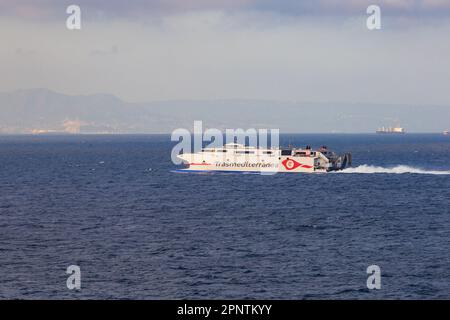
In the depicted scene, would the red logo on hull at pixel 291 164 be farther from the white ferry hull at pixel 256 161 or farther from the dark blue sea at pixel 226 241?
the dark blue sea at pixel 226 241

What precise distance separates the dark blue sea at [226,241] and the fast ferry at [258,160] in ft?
88.8

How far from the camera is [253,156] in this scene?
557 feet

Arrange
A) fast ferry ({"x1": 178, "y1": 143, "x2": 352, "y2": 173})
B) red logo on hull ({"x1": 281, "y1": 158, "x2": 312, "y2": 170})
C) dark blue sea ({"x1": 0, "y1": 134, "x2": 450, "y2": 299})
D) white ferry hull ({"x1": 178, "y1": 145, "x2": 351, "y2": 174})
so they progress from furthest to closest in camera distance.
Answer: red logo on hull ({"x1": 281, "y1": 158, "x2": 312, "y2": 170})
white ferry hull ({"x1": 178, "y1": 145, "x2": 351, "y2": 174})
fast ferry ({"x1": 178, "y1": 143, "x2": 352, "y2": 173})
dark blue sea ({"x1": 0, "y1": 134, "x2": 450, "y2": 299})

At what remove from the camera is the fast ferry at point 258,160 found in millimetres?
168750

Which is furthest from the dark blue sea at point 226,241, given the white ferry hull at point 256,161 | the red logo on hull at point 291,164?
the red logo on hull at point 291,164

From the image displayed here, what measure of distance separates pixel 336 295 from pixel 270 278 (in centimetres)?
679

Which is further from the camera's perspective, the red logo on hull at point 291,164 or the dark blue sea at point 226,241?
the red logo on hull at point 291,164

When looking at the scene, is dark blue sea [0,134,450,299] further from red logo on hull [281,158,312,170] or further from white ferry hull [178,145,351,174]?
red logo on hull [281,158,312,170]

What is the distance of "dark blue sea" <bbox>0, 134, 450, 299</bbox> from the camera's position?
55406 millimetres

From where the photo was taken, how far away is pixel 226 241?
75312mm

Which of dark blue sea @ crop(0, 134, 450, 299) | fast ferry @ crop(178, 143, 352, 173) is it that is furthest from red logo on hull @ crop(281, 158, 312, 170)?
dark blue sea @ crop(0, 134, 450, 299)

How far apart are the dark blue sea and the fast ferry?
27.1 metres

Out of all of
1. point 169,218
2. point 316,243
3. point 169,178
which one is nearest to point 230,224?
point 169,218

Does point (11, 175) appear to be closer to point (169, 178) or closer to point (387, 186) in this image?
point (169, 178)
